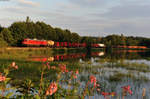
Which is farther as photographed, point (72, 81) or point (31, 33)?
point (31, 33)

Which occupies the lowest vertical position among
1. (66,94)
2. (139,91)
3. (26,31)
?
(139,91)

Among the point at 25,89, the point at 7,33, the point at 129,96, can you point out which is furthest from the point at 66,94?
the point at 7,33

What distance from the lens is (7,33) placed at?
67.0m

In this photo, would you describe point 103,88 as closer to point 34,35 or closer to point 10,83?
point 10,83

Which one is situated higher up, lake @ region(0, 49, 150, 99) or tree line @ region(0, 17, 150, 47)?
tree line @ region(0, 17, 150, 47)

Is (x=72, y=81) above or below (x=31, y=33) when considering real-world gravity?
below

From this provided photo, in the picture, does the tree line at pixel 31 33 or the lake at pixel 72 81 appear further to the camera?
the tree line at pixel 31 33

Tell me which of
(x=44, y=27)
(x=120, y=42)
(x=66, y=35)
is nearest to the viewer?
(x=44, y=27)

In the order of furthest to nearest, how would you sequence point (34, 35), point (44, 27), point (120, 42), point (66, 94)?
point (120, 42) → point (44, 27) → point (34, 35) → point (66, 94)

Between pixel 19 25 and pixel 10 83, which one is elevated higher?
pixel 19 25

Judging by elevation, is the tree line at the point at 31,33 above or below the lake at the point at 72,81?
above

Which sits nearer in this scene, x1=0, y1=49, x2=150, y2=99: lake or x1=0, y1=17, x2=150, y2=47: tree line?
x1=0, y1=49, x2=150, y2=99: lake

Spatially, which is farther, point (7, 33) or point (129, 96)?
point (7, 33)

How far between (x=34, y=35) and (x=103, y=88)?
248 ft
